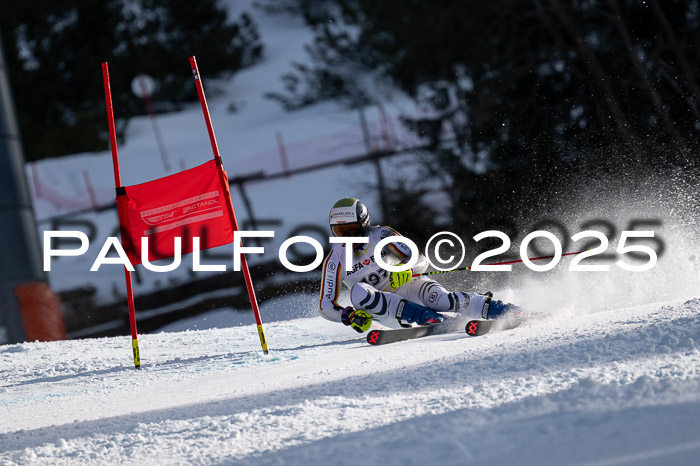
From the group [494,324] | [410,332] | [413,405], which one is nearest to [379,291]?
[410,332]

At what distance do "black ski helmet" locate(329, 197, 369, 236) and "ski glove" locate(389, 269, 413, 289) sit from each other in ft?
1.53

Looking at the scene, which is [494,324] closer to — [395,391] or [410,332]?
[410,332]

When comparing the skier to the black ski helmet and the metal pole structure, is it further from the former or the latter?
the metal pole structure

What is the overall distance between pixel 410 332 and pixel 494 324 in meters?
0.70

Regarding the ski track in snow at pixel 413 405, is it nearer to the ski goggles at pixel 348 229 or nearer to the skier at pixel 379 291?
the skier at pixel 379 291

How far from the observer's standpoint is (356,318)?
6.86 metres

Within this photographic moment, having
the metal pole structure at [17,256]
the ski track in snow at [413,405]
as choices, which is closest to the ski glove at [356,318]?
the ski track in snow at [413,405]

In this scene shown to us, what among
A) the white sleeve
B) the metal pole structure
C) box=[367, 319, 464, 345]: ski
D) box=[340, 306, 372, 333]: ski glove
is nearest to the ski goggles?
the white sleeve

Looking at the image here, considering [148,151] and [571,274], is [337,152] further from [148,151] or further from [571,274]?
[571,274]

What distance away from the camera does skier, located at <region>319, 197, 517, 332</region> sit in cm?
692

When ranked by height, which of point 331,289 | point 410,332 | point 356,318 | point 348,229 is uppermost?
point 348,229

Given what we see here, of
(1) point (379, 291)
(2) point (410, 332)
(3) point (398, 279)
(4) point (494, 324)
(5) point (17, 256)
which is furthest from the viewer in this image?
(5) point (17, 256)

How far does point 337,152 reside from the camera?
27641 mm

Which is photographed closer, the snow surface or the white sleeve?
the snow surface
